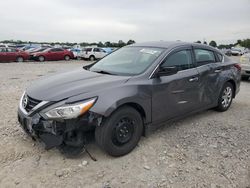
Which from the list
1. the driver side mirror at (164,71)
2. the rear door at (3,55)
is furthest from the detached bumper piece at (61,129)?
the rear door at (3,55)

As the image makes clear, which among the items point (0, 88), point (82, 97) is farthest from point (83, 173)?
point (0, 88)

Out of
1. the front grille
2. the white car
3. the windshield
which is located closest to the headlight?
the front grille

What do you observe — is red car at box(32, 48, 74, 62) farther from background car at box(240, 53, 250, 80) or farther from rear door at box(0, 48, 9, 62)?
background car at box(240, 53, 250, 80)

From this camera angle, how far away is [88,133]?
325 cm

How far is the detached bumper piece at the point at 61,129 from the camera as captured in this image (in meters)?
2.93

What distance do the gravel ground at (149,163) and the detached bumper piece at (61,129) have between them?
0.32 meters

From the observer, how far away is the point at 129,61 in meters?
4.06

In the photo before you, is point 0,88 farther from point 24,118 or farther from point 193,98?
point 193,98

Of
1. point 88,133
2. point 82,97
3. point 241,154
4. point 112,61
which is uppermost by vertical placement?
point 112,61

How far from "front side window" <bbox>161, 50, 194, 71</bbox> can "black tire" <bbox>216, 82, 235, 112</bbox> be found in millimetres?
1287

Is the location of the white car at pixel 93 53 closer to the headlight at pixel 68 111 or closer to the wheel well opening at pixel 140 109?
the wheel well opening at pixel 140 109

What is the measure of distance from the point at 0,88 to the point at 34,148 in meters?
4.88

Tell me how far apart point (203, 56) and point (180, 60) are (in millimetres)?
798

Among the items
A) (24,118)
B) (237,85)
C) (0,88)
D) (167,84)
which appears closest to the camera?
(24,118)
